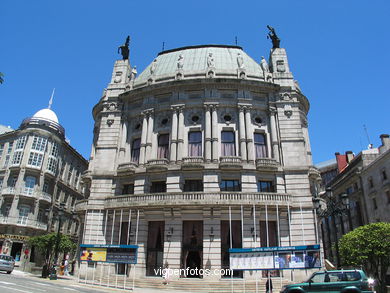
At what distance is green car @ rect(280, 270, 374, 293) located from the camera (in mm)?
13609

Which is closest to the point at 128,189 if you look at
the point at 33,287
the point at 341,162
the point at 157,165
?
the point at 157,165

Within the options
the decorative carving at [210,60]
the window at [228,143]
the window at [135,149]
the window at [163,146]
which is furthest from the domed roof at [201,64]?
the window at [135,149]

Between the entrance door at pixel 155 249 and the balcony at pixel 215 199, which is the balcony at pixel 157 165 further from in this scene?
the entrance door at pixel 155 249

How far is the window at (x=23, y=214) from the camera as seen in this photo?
4418 cm

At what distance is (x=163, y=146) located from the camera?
32625mm

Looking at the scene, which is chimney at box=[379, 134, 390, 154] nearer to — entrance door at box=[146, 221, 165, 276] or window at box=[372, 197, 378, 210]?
window at box=[372, 197, 378, 210]

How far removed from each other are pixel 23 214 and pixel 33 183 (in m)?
4.96

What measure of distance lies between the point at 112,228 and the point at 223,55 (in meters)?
25.4

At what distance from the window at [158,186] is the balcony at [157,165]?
1720 millimetres

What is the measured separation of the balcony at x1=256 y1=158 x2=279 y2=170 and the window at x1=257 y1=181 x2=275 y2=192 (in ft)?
5.37

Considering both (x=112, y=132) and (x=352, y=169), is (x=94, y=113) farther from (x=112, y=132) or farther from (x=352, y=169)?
(x=352, y=169)

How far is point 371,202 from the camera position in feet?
135

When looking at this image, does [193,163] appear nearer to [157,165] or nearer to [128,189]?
[157,165]

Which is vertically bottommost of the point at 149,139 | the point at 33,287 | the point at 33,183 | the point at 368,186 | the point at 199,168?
the point at 33,287
